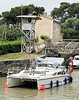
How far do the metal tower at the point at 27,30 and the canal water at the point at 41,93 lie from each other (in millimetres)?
17021

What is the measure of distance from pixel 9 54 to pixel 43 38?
1202cm

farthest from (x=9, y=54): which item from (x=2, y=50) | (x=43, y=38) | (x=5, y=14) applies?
(x=5, y=14)

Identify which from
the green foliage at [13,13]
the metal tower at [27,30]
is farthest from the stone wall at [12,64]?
the green foliage at [13,13]

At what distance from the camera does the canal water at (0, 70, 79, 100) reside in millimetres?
27295

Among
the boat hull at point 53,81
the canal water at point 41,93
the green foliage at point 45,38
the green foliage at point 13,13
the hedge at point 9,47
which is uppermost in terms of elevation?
the green foliage at point 13,13

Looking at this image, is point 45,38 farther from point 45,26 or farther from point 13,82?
point 13,82

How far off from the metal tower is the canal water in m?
17.0

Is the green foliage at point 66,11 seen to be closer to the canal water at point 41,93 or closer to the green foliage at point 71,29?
the green foliage at point 71,29

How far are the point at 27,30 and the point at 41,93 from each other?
2232 cm

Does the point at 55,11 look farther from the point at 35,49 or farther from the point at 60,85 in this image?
the point at 60,85

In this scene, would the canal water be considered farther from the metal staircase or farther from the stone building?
the stone building

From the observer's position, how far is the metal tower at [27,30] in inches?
1913

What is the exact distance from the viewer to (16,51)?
50438mm

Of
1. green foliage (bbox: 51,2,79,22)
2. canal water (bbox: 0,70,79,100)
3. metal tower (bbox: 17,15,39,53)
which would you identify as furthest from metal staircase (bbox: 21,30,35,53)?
green foliage (bbox: 51,2,79,22)
